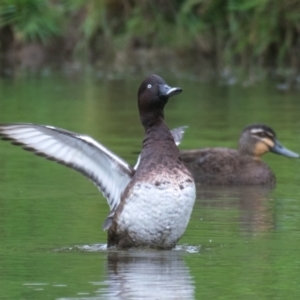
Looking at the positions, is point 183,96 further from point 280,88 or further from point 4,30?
point 4,30

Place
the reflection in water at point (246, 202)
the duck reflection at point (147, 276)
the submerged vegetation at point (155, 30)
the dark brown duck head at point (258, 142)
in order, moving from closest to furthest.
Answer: the duck reflection at point (147, 276), the reflection in water at point (246, 202), the dark brown duck head at point (258, 142), the submerged vegetation at point (155, 30)

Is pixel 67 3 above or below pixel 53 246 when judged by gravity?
above

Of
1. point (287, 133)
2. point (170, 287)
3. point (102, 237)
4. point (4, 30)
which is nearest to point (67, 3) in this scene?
point (4, 30)

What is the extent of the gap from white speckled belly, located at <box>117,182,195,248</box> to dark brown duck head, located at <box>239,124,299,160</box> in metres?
5.32

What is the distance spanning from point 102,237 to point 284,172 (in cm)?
469

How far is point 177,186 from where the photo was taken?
26.0 feet

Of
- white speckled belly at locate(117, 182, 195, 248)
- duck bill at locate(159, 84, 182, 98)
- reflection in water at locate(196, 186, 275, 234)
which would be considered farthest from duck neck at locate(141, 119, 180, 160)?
reflection in water at locate(196, 186, 275, 234)

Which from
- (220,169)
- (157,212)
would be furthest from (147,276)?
(220,169)

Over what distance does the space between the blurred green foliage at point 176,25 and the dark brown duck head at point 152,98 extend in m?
16.8

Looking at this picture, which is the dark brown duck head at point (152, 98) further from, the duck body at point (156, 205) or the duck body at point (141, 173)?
the duck body at point (156, 205)

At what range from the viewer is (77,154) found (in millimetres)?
8445

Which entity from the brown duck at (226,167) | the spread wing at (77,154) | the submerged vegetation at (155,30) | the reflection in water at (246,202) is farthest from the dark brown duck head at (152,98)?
the submerged vegetation at (155,30)

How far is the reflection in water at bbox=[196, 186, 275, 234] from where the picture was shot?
9.34 m

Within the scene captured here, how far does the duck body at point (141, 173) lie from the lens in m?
7.91
